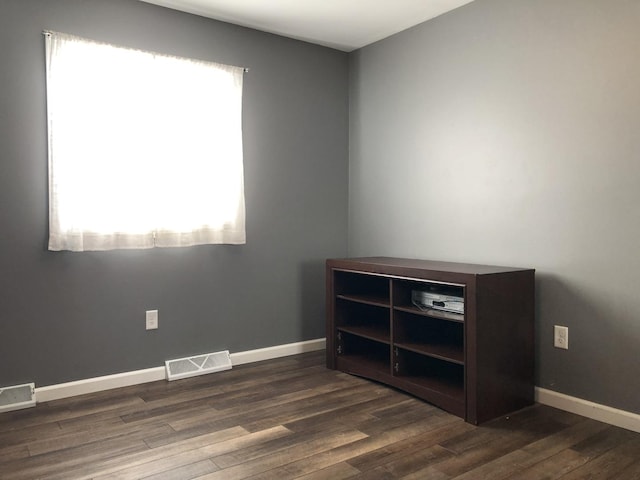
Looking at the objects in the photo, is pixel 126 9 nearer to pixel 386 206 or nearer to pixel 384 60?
pixel 384 60

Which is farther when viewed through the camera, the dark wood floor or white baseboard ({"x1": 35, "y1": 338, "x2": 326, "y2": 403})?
white baseboard ({"x1": 35, "y1": 338, "x2": 326, "y2": 403})

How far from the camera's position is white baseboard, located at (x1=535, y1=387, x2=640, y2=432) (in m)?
2.42

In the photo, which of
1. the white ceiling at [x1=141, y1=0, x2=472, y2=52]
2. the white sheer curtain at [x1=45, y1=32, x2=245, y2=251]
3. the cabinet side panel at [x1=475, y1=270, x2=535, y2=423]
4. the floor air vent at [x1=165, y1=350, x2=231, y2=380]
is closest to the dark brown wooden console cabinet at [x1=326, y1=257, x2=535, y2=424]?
the cabinet side panel at [x1=475, y1=270, x2=535, y2=423]

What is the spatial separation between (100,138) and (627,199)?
273cm

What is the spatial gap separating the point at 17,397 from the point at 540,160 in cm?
302

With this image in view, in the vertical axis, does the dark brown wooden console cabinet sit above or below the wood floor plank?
above

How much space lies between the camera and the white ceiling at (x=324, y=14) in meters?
3.15

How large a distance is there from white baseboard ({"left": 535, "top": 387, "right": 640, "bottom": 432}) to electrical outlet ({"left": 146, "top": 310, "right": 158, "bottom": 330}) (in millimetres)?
2233

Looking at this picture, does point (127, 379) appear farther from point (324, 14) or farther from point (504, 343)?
point (324, 14)

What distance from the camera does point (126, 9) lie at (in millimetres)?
3059

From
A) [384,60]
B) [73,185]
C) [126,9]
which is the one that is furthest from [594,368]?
[126,9]

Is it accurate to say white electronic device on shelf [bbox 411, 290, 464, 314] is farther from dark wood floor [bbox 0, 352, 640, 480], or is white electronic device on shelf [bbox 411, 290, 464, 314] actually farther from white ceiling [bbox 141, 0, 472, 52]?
white ceiling [bbox 141, 0, 472, 52]

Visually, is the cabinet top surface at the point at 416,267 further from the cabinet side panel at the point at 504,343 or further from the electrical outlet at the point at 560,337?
the electrical outlet at the point at 560,337

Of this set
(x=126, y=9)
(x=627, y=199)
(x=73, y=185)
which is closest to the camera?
(x=627, y=199)
